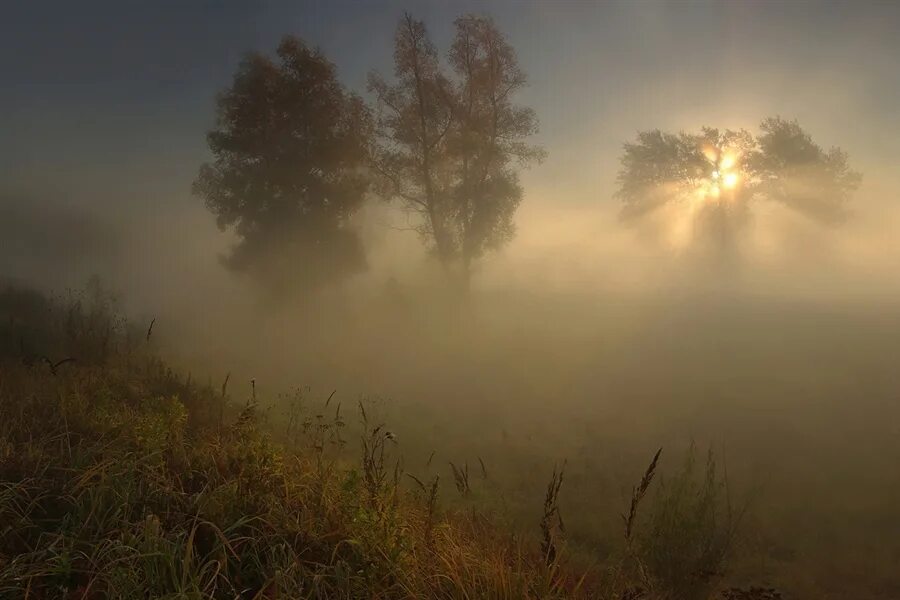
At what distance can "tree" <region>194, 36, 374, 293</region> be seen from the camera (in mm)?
19766

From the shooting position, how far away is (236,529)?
3621 millimetres

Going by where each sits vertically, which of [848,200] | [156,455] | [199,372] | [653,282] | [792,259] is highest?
[848,200]

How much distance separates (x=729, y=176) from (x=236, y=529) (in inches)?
1440

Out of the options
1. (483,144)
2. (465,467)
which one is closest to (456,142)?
(483,144)

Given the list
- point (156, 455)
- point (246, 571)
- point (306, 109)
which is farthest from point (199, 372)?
point (306, 109)

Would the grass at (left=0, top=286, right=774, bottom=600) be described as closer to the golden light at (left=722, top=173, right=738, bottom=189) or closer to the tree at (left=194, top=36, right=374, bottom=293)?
the tree at (left=194, top=36, right=374, bottom=293)

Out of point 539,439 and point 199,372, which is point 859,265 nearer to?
point 539,439

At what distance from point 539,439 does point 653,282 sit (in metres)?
25.3

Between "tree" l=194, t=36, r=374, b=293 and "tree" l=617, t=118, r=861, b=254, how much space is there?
73.2 ft

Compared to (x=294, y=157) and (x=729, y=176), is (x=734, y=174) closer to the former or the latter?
(x=729, y=176)

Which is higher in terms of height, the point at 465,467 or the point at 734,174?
the point at 734,174

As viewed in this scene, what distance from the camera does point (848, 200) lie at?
31844 millimetres

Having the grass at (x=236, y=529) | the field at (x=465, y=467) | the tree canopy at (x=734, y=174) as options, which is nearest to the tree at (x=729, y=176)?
the tree canopy at (x=734, y=174)

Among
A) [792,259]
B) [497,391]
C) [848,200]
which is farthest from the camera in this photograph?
[792,259]
